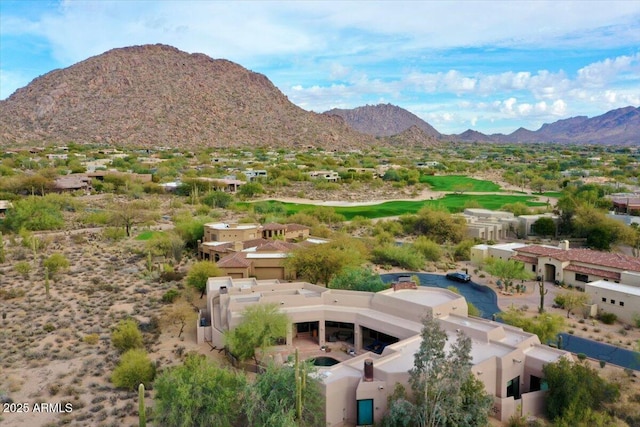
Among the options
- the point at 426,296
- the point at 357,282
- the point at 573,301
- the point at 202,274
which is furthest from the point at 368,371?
the point at 573,301

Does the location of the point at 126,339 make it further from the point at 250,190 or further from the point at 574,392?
the point at 250,190

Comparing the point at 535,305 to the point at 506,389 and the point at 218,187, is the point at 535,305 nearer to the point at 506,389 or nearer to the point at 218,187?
the point at 506,389

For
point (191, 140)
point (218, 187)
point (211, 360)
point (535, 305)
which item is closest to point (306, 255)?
point (211, 360)

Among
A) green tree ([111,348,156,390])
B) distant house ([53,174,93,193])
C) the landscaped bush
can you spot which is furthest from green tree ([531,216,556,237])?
distant house ([53,174,93,193])

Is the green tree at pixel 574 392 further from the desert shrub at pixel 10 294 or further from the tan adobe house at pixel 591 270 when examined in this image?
the desert shrub at pixel 10 294

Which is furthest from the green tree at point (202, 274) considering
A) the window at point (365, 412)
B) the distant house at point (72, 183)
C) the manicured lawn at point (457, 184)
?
the manicured lawn at point (457, 184)

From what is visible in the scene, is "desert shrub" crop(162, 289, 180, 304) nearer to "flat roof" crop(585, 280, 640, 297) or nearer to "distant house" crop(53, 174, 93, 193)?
"flat roof" crop(585, 280, 640, 297)
